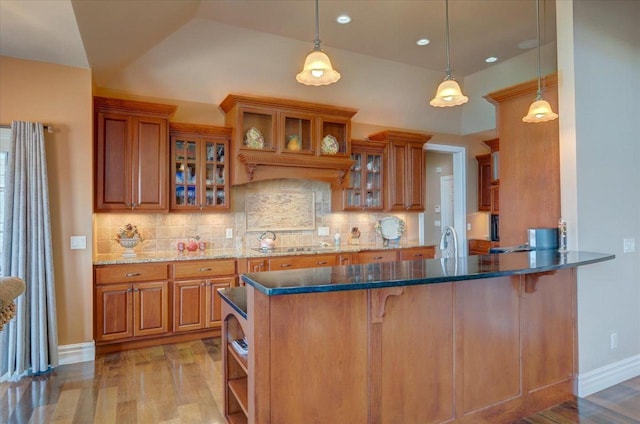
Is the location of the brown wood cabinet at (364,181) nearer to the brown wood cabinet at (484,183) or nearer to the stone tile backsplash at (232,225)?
the stone tile backsplash at (232,225)

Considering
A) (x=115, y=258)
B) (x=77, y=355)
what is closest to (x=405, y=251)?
(x=115, y=258)

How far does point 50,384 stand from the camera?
10.3ft

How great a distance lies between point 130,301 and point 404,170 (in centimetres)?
388

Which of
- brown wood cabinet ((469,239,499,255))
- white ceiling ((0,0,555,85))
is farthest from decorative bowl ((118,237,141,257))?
brown wood cabinet ((469,239,499,255))

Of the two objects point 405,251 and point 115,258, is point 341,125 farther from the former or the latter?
point 115,258

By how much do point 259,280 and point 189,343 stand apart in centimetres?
276

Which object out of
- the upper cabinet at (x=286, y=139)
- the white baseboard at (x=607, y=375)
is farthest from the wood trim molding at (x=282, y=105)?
the white baseboard at (x=607, y=375)

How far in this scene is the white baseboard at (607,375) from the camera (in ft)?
9.55

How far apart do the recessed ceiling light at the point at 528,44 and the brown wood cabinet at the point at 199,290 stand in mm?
4631

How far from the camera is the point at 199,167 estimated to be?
447 cm

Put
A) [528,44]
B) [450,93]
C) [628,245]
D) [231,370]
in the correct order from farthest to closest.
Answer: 1. [528,44]
2. [628,245]
3. [450,93]
4. [231,370]

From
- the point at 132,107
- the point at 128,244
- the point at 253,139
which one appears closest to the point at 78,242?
the point at 128,244

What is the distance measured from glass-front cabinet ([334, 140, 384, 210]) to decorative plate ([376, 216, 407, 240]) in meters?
0.35

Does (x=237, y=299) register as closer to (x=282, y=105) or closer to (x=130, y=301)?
(x=130, y=301)
